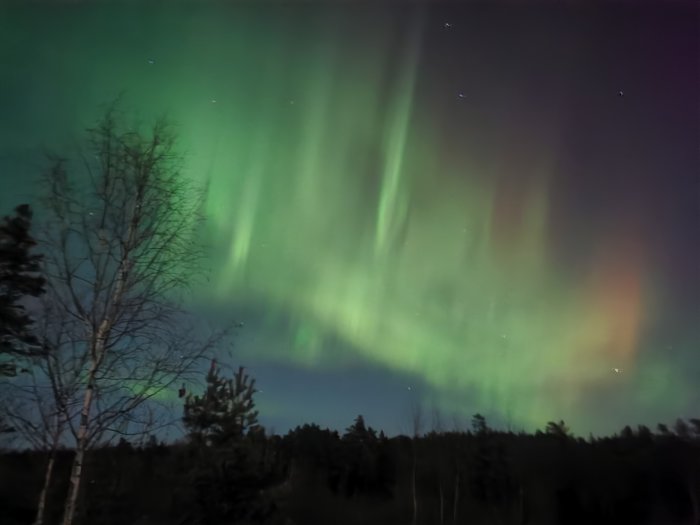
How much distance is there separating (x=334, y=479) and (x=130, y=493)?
11.2 m

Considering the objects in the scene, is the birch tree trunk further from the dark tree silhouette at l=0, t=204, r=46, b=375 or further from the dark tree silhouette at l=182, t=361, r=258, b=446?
the dark tree silhouette at l=182, t=361, r=258, b=446

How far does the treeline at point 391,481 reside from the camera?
22.3m

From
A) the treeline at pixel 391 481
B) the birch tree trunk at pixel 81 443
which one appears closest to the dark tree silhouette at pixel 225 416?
the treeline at pixel 391 481

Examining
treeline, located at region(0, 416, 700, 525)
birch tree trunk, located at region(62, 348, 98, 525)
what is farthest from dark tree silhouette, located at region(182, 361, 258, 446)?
birch tree trunk, located at region(62, 348, 98, 525)

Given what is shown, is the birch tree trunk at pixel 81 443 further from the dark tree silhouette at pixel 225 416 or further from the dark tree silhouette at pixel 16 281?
the dark tree silhouette at pixel 225 416

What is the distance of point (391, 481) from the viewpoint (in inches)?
1318

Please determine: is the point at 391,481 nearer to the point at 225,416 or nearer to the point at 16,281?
the point at 225,416

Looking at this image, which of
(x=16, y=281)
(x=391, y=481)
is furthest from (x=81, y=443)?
(x=391, y=481)

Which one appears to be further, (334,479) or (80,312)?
(334,479)

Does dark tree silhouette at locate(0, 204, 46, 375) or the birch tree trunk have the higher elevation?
dark tree silhouette at locate(0, 204, 46, 375)

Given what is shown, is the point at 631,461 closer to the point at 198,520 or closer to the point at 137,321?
the point at 198,520

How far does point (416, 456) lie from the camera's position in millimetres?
34875

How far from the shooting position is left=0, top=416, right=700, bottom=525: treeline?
877 inches

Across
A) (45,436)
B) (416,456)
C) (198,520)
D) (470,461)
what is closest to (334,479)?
(416,456)
